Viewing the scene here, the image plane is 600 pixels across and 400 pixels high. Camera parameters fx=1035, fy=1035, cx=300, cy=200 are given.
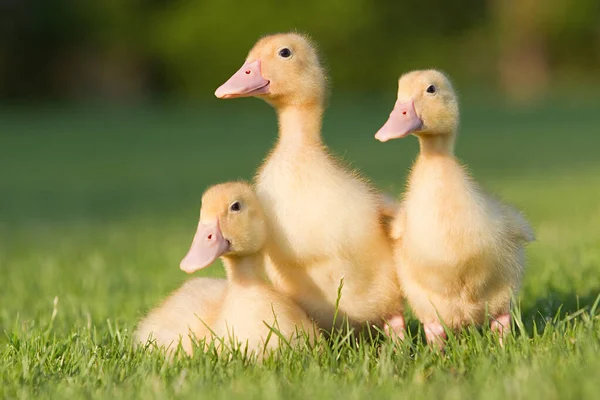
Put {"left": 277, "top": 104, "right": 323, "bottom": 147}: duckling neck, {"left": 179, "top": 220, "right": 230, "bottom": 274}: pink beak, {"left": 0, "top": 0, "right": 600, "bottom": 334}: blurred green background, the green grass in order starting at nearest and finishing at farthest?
the green grass
{"left": 179, "top": 220, "right": 230, "bottom": 274}: pink beak
{"left": 277, "top": 104, "right": 323, "bottom": 147}: duckling neck
{"left": 0, "top": 0, "right": 600, "bottom": 334}: blurred green background

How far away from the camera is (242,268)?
146 inches

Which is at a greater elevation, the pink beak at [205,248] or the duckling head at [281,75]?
the duckling head at [281,75]

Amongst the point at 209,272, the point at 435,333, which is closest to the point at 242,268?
the point at 435,333

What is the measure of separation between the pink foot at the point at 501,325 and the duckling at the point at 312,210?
363mm

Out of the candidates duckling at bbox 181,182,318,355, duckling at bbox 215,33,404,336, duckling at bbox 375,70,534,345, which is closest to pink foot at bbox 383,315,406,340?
→ duckling at bbox 215,33,404,336

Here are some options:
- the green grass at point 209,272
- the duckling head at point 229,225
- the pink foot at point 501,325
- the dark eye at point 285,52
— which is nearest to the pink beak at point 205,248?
the duckling head at point 229,225

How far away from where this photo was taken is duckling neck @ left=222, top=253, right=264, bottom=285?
371 centimetres

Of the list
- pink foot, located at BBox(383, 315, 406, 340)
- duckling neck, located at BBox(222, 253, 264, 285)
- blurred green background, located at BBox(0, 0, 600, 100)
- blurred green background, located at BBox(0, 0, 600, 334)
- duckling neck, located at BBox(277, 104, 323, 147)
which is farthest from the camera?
blurred green background, located at BBox(0, 0, 600, 100)

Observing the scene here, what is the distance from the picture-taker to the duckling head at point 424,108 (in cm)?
365

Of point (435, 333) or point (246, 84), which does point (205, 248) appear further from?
point (435, 333)

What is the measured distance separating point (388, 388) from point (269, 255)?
97 centimetres

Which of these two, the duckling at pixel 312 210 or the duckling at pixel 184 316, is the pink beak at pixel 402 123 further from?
the duckling at pixel 184 316

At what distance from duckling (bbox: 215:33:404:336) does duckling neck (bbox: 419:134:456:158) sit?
0.27m

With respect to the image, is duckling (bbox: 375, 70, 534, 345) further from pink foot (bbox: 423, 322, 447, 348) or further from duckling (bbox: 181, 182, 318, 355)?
duckling (bbox: 181, 182, 318, 355)
